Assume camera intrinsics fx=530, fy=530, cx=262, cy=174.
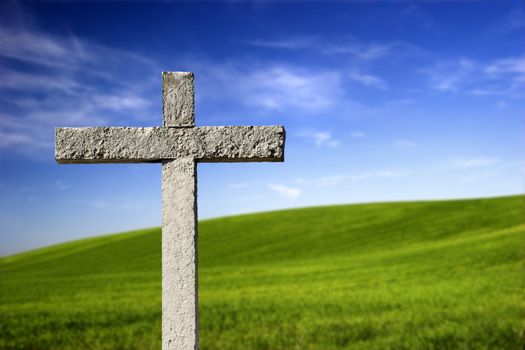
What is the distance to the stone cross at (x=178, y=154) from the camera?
327 cm

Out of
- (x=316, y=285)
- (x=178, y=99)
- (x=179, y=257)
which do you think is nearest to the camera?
(x=179, y=257)

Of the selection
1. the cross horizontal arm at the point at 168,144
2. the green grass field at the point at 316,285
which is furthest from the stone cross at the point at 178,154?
the green grass field at the point at 316,285

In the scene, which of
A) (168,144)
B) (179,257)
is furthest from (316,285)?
(168,144)

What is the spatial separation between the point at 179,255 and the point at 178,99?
39.1 inches

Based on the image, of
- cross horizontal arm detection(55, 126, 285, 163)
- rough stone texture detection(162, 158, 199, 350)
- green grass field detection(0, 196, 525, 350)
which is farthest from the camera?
green grass field detection(0, 196, 525, 350)

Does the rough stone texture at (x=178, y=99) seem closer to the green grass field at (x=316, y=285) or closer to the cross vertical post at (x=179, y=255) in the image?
the cross vertical post at (x=179, y=255)

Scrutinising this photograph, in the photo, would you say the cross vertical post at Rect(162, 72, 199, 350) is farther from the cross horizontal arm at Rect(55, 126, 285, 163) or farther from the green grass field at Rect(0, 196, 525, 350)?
the green grass field at Rect(0, 196, 525, 350)

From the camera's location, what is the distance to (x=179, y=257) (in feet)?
10.8

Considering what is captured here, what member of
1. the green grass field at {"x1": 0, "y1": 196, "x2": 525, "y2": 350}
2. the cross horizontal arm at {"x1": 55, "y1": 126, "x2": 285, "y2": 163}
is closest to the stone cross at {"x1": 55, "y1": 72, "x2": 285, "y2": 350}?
the cross horizontal arm at {"x1": 55, "y1": 126, "x2": 285, "y2": 163}

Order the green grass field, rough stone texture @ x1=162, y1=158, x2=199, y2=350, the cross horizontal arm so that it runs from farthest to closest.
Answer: the green grass field < the cross horizontal arm < rough stone texture @ x1=162, y1=158, x2=199, y2=350

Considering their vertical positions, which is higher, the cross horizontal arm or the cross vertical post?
the cross horizontal arm

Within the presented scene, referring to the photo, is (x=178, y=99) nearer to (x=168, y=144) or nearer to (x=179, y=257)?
(x=168, y=144)

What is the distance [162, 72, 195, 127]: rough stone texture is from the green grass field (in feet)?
22.2

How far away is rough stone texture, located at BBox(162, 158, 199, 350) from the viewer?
128 inches
